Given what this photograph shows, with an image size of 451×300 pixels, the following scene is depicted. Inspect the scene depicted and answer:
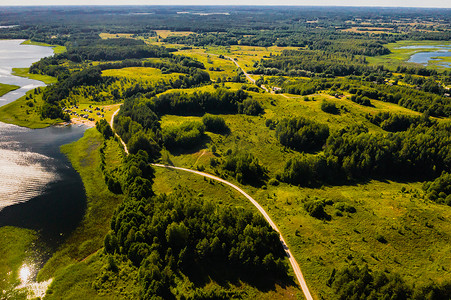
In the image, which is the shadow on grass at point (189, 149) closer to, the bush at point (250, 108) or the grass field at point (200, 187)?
the grass field at point (200, 187)

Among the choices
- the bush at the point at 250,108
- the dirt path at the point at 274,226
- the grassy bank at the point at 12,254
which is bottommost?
the grassy bank at the point at 12,254

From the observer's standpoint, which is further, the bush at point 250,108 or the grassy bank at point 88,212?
the bush at point 250,108

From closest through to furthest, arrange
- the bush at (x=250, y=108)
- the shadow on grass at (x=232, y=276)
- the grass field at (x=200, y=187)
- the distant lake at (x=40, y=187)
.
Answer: the shadow on grass at (x=232, y=276), the distant lake at (x=40, y=187), the grass field at (x=200, y=187), the bush at (x=250, y=108)

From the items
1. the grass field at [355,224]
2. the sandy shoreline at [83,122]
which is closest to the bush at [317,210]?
the grass field at [355,224]

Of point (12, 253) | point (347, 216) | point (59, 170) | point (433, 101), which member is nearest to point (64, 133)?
point (59, 170)

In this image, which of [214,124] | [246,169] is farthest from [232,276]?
[214,124]

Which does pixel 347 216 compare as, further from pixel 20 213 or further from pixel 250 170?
pixel 20 213

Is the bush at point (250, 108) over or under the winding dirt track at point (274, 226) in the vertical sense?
over
